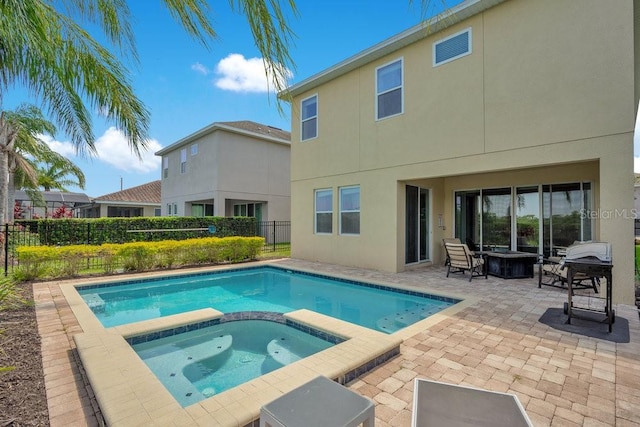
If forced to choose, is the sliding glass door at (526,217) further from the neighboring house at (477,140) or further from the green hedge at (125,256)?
the green hedge at (125,256)

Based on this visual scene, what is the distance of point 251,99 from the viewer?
2.47 meters

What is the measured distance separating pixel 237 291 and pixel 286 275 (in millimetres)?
2296

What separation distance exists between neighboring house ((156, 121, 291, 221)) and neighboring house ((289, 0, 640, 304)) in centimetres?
636

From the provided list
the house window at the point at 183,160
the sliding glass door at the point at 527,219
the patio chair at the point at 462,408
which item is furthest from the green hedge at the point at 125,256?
the house window at the point at 183,160

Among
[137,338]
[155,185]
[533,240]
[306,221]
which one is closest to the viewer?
[137,338]

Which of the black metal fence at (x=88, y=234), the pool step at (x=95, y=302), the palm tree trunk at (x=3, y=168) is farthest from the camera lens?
the palm tree trunk at (x=3, y=168)

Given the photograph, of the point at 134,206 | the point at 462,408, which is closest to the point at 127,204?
the point at 134,206

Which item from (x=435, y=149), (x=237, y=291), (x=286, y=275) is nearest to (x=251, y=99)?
(x=237, y=291)

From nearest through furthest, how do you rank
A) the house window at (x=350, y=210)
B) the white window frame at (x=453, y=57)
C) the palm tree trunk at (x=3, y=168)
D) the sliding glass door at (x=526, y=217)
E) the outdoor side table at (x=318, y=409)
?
the outdoor side table at (x=318, y=409), the white window frame at (x=453, y=57), the sliding glass door at (x=526, y=217), the house window at (x=350, y=210), the palm tree trunk at (x=3, y=168)

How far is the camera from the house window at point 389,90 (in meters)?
9.95

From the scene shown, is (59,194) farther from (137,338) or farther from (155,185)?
(137,338)

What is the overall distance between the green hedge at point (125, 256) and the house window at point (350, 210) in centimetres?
372

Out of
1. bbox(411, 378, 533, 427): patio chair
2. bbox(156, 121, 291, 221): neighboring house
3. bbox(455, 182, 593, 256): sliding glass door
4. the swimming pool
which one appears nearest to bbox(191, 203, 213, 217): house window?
bbox(156, 121, 291, 221): neighboring house

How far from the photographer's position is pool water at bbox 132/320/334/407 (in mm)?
3888
